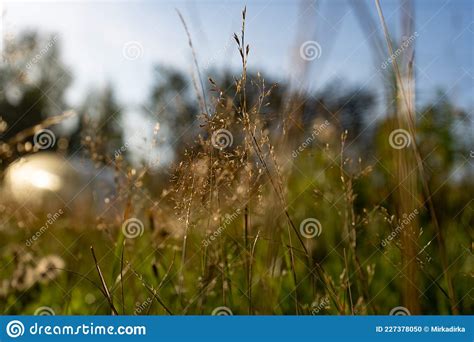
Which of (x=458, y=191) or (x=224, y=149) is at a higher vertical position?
(x=458, y=191)

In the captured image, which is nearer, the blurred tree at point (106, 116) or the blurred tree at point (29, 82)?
the blurred tree at point (29, 82)

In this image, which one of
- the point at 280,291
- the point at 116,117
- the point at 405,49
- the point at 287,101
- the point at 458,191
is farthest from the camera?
the point at 116,117

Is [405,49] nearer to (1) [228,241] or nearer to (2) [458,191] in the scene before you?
(1) [228,241]

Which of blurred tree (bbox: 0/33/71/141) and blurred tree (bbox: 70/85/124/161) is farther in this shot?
blurred tree (bbox: 70/85/124/161)

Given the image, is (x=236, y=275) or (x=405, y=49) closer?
(x=405, y=49)

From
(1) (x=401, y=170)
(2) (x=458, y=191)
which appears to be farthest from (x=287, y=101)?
(2) (x=458, y=191)

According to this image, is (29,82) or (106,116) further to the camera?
(106,116)

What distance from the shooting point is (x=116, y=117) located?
2475mm

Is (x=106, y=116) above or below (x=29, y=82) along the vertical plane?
above

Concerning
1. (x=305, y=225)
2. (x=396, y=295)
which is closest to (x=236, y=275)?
(x=305, y=225)
